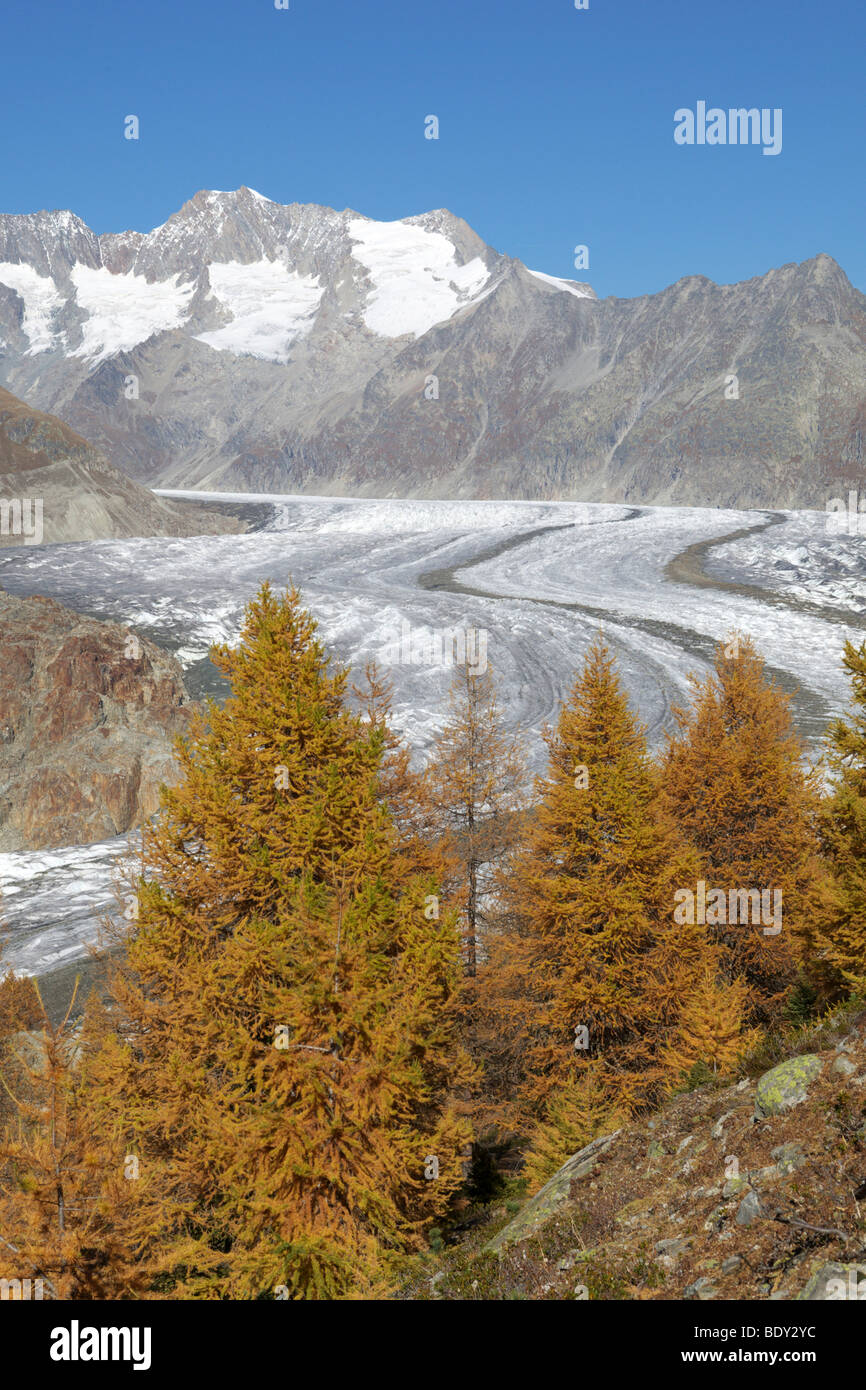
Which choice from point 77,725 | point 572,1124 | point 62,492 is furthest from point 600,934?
point 62,492

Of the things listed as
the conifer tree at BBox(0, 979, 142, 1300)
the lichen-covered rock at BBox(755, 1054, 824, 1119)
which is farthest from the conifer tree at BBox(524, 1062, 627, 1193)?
the conifer tree at BBox(0, 979, 142, 1300)

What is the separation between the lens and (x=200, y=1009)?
11852 millimetres

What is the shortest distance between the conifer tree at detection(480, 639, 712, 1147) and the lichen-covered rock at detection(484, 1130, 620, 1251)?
225 centimetres

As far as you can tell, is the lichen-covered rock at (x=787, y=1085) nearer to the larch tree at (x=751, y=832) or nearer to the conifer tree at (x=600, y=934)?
the conifer tree at (x=600, y=934)

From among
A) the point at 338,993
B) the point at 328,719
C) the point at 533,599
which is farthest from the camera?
the point at 533,599

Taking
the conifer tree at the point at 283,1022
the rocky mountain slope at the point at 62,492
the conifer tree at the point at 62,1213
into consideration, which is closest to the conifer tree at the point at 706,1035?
the conifer tree at the point at 283,1022

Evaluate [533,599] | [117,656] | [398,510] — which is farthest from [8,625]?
[398,510]

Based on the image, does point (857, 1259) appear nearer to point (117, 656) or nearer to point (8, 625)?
point (117, 656)

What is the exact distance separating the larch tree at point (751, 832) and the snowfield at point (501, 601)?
71.9 ft

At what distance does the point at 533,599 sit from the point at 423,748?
33.3 m

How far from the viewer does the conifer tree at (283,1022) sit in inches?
405

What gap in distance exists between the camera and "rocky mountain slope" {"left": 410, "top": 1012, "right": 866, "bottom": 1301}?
6.51 metres

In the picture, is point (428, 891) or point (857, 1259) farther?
point (428, 891)

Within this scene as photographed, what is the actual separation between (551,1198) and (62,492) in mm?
115383
